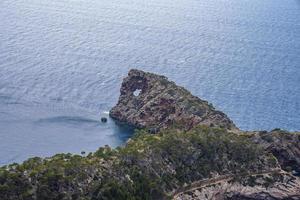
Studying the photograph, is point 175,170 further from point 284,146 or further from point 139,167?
point 284,146

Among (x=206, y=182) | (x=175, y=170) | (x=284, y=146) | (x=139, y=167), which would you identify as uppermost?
(x=284, y=146)

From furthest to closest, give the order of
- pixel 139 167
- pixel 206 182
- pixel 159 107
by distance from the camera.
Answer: pixel 159 107 → pixel 206 182 → pixel 139 167

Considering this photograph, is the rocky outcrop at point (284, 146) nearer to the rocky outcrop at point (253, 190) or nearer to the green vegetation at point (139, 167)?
the green vegetation at point (139, 167)

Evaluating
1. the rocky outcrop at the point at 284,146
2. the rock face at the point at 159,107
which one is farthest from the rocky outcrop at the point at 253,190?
the rock face at the point at 159,107

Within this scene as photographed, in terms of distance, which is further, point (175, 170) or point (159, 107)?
point (159, 107)

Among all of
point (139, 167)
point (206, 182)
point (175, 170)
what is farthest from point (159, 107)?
point (139, 167)

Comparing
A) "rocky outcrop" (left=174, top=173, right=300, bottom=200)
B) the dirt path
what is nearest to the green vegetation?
the dirt path

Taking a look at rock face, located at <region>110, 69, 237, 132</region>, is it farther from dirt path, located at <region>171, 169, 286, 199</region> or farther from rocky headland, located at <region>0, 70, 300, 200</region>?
dirt path, located at <region>171, 169, 286, 199</region>
